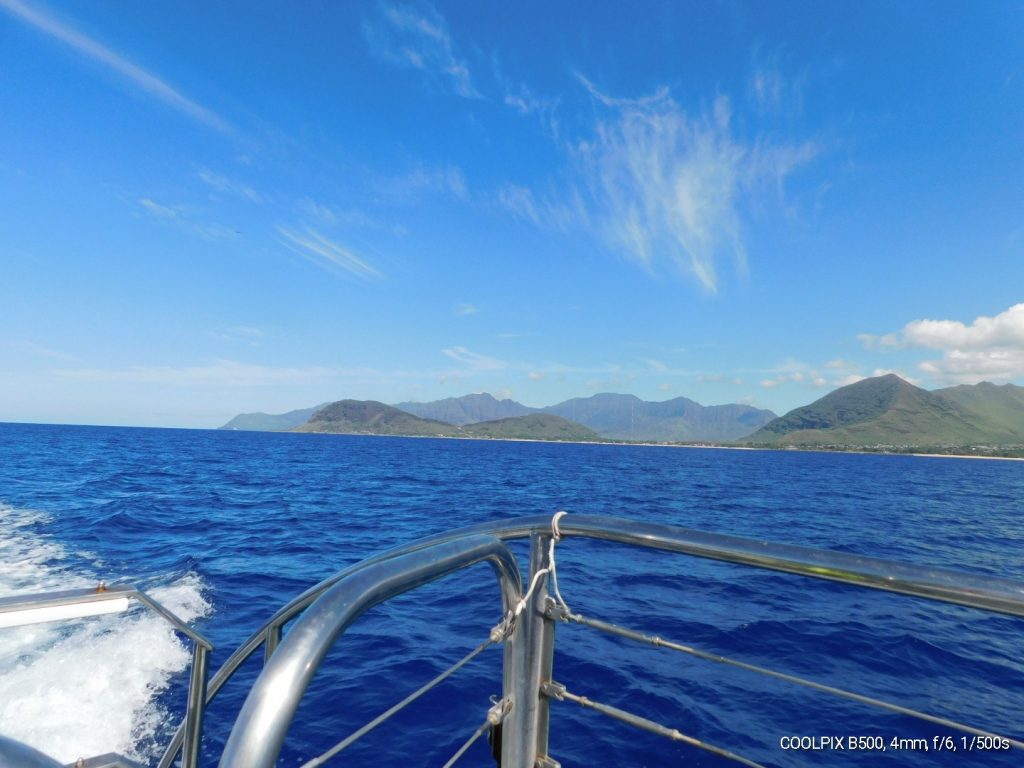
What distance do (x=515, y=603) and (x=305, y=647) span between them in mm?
937

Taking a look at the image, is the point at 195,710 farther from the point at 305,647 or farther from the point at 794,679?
the point at 794,679

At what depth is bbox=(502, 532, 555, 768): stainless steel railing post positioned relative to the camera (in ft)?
6.07

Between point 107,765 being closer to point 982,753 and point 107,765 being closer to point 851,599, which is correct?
point 982,753

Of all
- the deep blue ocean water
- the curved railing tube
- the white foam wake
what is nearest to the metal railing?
the curved railing tube

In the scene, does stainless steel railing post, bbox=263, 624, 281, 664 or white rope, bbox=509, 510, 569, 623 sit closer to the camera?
stainless steel railing post, bbox=263, 624, 281, 664

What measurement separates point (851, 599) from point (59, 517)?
795 inches

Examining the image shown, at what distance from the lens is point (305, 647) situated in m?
0.96

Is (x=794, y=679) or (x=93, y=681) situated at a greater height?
(x=794, y=679)

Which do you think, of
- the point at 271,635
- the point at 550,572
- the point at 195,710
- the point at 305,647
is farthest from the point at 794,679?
the point at 195,710

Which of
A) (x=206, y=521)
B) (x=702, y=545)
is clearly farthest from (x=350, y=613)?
(x=206, y=521)

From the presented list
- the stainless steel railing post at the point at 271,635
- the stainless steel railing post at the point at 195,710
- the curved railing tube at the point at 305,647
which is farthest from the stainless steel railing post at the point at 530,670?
the stainless steel railing post at the point at 195,710

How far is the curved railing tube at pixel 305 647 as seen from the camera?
32.7 inches

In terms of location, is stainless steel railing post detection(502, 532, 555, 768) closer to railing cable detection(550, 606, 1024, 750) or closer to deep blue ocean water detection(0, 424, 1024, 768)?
railing cable detection(550, 606, 1024, 750)

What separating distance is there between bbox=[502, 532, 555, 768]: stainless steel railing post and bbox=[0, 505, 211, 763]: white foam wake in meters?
5.11
